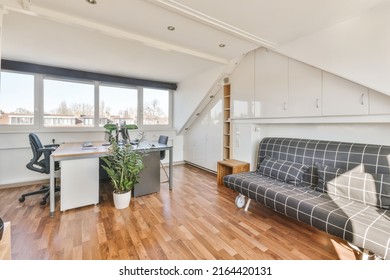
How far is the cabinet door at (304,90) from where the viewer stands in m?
2.30

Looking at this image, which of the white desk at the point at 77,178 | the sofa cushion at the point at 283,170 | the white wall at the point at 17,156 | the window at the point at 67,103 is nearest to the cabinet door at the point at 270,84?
the sofa cushion at the point at 283,170

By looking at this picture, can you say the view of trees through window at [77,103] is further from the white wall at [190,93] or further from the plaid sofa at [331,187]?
the plaid sofa at [331,187]

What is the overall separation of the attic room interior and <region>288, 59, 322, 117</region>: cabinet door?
15 millimetres

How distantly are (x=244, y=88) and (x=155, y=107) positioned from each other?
2481 millimetres

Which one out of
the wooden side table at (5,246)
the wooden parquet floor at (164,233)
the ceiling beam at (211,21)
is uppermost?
the ceiling beam at (211,21)

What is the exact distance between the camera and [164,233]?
1915mm

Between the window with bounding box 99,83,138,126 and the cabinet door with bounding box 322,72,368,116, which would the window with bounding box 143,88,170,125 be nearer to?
the window with bounding box 99,83,138,126

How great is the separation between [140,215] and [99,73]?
3101 mm

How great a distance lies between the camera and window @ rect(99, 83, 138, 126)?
412 cm

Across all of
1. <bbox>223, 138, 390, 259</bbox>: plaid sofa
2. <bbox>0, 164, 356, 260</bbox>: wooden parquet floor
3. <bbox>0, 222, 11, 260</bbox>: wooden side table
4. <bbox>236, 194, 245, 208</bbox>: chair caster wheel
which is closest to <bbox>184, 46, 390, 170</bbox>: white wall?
<bbox>223, 138, 390, 259</bbox>: plaid sofa

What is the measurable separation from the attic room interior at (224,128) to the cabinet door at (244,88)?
0.02 metres

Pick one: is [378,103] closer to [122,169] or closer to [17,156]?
[122,169]

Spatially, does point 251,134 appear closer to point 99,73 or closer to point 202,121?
point 202,121
